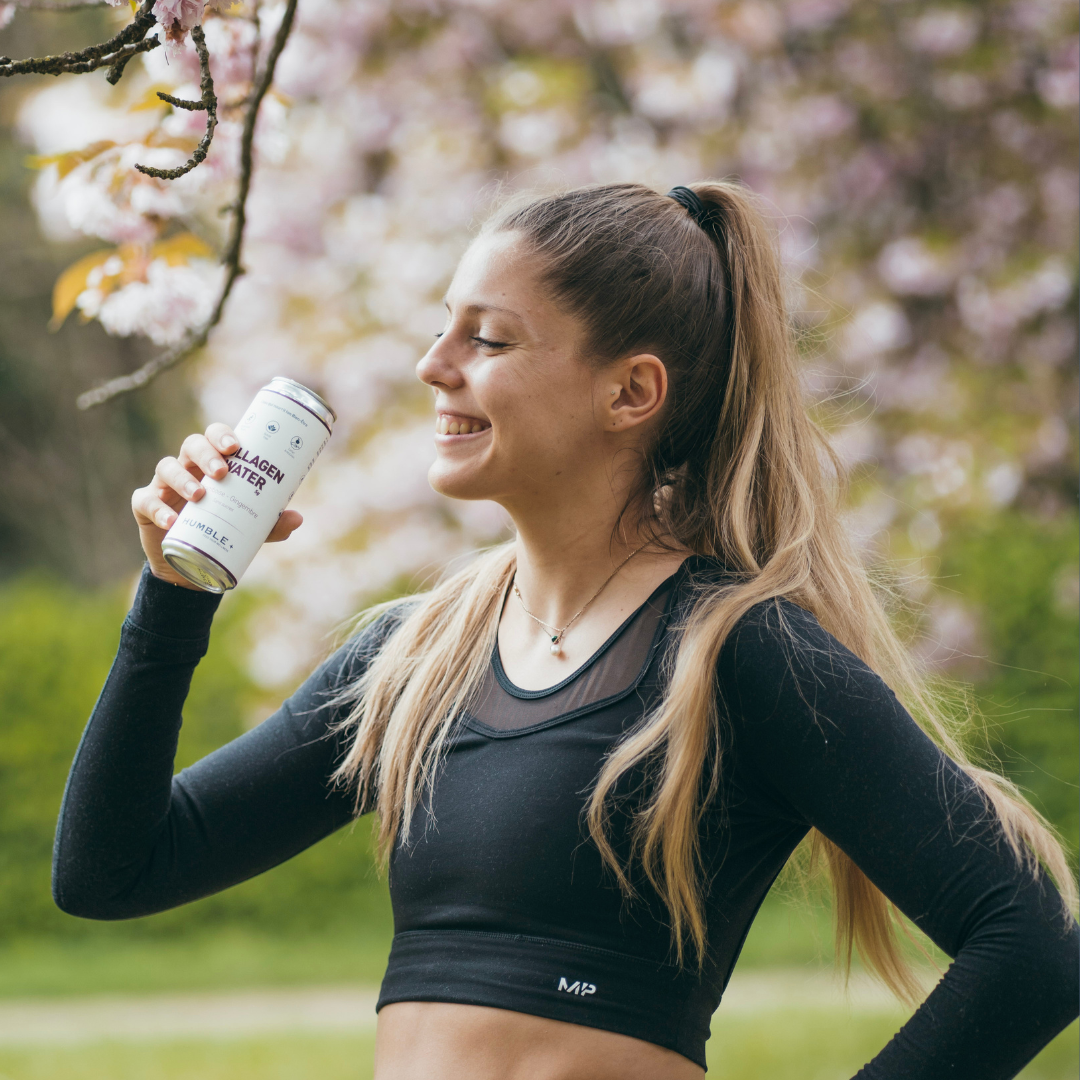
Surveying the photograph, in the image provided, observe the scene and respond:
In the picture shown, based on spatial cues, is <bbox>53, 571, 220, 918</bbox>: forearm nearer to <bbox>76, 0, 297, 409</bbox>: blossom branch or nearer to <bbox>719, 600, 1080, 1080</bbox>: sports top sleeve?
<bbox>76, 0, 297, 409</bbox>: blossom branch

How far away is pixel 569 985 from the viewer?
52.4 inches

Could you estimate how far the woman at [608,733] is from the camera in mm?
1301

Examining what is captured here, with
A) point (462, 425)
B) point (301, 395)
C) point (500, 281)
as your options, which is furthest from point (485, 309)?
point (301, 395)

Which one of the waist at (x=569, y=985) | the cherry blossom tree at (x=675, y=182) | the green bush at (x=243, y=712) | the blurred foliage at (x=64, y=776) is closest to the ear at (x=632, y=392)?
the waist at (x=569, y=985)

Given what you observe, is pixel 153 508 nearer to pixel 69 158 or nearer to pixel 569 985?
pixel 569 985

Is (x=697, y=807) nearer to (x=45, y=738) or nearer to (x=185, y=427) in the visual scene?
(x=45, y=738)

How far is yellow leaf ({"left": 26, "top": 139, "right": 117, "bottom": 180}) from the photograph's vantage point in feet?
6.57

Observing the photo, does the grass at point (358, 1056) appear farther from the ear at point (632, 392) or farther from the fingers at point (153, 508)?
the fingers at point (153, 508)

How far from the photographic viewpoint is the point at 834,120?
5.70 m

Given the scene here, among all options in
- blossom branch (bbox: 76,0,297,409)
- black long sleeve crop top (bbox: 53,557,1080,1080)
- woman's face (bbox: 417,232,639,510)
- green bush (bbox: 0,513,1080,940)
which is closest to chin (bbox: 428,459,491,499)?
woman's face (bbox: 417,232,639,510)

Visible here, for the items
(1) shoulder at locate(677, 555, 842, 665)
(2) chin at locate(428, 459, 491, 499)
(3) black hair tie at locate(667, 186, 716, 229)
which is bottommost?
(1) shoulder at locate(677, 555, 842, 665)

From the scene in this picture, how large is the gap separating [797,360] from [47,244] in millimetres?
11446

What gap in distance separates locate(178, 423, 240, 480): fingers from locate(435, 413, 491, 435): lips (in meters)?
0.26

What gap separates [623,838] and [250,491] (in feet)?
1.91
